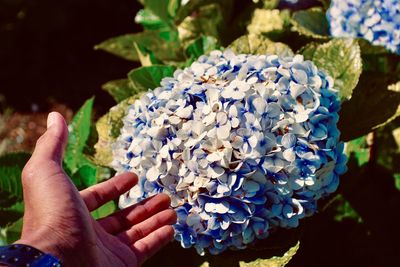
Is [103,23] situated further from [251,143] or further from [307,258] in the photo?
[251,143]

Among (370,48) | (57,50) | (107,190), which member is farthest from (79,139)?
(57,50)

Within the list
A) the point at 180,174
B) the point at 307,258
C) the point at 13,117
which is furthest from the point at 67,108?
the point at 180,174

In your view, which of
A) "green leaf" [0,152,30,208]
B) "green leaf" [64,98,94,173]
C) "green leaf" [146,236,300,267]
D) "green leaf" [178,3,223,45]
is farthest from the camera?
"green leaf" [178,3,223,45]

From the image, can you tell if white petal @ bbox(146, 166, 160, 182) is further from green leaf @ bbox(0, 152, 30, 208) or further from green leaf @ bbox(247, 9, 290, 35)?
green leaf @ bbox(247, 9, 290, 35)

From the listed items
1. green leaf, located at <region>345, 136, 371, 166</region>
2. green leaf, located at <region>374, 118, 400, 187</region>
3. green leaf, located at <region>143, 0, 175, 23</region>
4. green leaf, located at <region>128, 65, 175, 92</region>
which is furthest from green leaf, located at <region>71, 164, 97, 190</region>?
green leaf, located at <region>374, 118, 400, 187</region>

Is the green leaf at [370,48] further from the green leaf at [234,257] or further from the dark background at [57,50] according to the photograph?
the dark background at [57,50]
